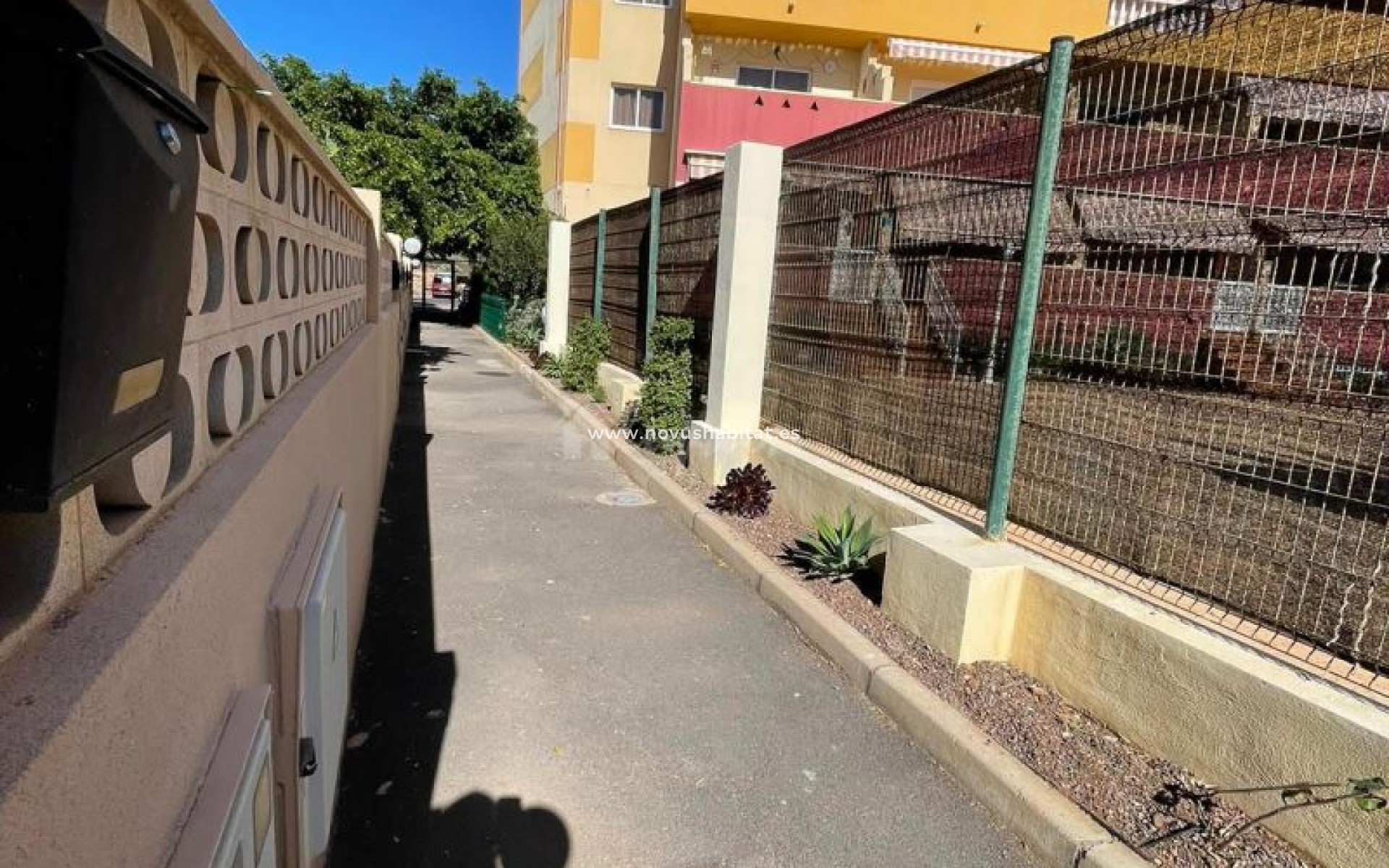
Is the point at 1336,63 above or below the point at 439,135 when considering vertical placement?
below

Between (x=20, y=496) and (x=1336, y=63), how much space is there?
3898mm

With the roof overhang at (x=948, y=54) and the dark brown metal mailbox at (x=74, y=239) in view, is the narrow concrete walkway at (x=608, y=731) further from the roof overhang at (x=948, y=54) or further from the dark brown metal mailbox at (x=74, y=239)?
the roof overhang at (x=948, y=54)

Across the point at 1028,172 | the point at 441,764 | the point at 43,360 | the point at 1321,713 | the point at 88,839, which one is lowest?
the point at 441,764

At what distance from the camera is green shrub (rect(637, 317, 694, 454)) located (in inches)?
325

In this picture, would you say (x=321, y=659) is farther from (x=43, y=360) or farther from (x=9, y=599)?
(x=43, y=360)

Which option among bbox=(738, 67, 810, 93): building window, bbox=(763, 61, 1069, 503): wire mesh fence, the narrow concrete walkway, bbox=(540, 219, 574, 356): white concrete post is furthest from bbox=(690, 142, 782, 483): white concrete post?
bbox=(738, 67, 810, 93): building window

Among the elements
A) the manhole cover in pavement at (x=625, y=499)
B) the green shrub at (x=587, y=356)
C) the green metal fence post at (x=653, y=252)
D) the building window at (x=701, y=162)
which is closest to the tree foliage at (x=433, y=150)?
the building window at (x=701, y=162)

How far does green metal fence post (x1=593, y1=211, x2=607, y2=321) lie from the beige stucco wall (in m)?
9.70

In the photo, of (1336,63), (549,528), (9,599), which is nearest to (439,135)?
(549,528)

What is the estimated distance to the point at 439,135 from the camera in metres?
21.5

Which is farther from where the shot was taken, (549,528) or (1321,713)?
(549,528)

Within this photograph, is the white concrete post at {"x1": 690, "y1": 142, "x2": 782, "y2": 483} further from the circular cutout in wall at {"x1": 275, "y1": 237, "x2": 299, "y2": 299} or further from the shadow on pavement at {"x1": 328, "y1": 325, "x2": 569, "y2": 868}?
the circular cutout in wall at {"x1": 275, "y1": 237, "x2": 299, "y2": 299}

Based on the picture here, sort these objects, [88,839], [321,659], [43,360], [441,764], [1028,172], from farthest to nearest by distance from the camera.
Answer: [1028,172], [441,764], [321,659], [88,839], [43,360]

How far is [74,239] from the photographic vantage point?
2.21 ft
